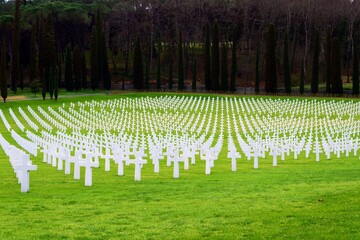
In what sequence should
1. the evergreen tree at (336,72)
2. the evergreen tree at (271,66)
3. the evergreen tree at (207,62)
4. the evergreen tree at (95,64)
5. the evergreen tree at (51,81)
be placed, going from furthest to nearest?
the evergreen tree at (95,64), the evergreen tree at (207,62), the evergreen tree at (271,66), the evergreen tree at (336,72), the evergreen tree at (51,81)

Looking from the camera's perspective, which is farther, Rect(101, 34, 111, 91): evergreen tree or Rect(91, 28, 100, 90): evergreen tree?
Rect(101, 34, 111, 91): evergreen tree

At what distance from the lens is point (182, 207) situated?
11.6 meters

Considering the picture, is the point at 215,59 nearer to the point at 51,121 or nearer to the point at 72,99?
the point at 72,99

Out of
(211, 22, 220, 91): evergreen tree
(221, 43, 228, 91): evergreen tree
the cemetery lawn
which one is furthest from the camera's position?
(211, 22, 220, 91): evergreen tree

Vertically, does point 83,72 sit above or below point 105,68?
below

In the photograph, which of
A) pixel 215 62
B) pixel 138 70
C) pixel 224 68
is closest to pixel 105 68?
pixel 138 70

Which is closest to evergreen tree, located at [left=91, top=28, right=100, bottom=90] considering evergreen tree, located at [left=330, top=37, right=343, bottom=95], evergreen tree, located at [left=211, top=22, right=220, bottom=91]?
evergreen tree, located at [left=211, top=22, right=220, bottom=91]

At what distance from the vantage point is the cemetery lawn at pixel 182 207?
9516 millimetres

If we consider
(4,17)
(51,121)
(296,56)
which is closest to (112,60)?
(4,17)

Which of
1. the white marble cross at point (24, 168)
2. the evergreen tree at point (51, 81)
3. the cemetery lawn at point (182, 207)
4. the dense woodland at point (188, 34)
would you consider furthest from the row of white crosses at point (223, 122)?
the dense woodland at point (188, 34)

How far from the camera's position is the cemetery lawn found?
9516 millimetres

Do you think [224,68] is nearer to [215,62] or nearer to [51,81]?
[215,62]

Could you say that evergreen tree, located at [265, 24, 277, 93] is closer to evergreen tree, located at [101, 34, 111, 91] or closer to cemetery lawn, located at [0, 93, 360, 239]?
evergreen tree, located at [101, 34, 111, 91]

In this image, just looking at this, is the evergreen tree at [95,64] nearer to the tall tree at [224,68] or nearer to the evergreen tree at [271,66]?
the tall tree at [224,68]
